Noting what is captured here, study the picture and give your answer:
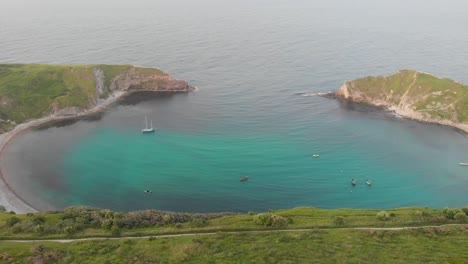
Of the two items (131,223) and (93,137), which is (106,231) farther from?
(93,137)

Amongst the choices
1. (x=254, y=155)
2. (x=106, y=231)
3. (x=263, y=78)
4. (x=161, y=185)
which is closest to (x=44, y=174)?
(x=161, y=185)

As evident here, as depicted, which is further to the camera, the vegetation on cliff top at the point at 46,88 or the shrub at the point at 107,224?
the vegetation on cliff top at the point at 46,88

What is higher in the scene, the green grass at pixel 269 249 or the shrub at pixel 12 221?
the shrub at pixel 12 221

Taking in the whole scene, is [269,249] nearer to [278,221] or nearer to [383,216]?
[278,221]

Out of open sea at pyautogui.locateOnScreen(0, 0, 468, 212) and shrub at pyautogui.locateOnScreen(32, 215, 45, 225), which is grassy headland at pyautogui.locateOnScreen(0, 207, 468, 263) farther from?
open sea at pyautogui.locateOnScreen(0, 0, 468, 212)

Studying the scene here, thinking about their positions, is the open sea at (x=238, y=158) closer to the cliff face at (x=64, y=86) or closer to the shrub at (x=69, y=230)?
the cliff face at (x=64, y=86)

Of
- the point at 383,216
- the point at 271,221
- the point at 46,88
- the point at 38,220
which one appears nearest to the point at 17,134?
the point at 46,88

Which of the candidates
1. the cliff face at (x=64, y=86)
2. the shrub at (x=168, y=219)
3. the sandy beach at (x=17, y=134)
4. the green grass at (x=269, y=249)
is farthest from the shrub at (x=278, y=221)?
the cliff face at (x=64, y=86)
